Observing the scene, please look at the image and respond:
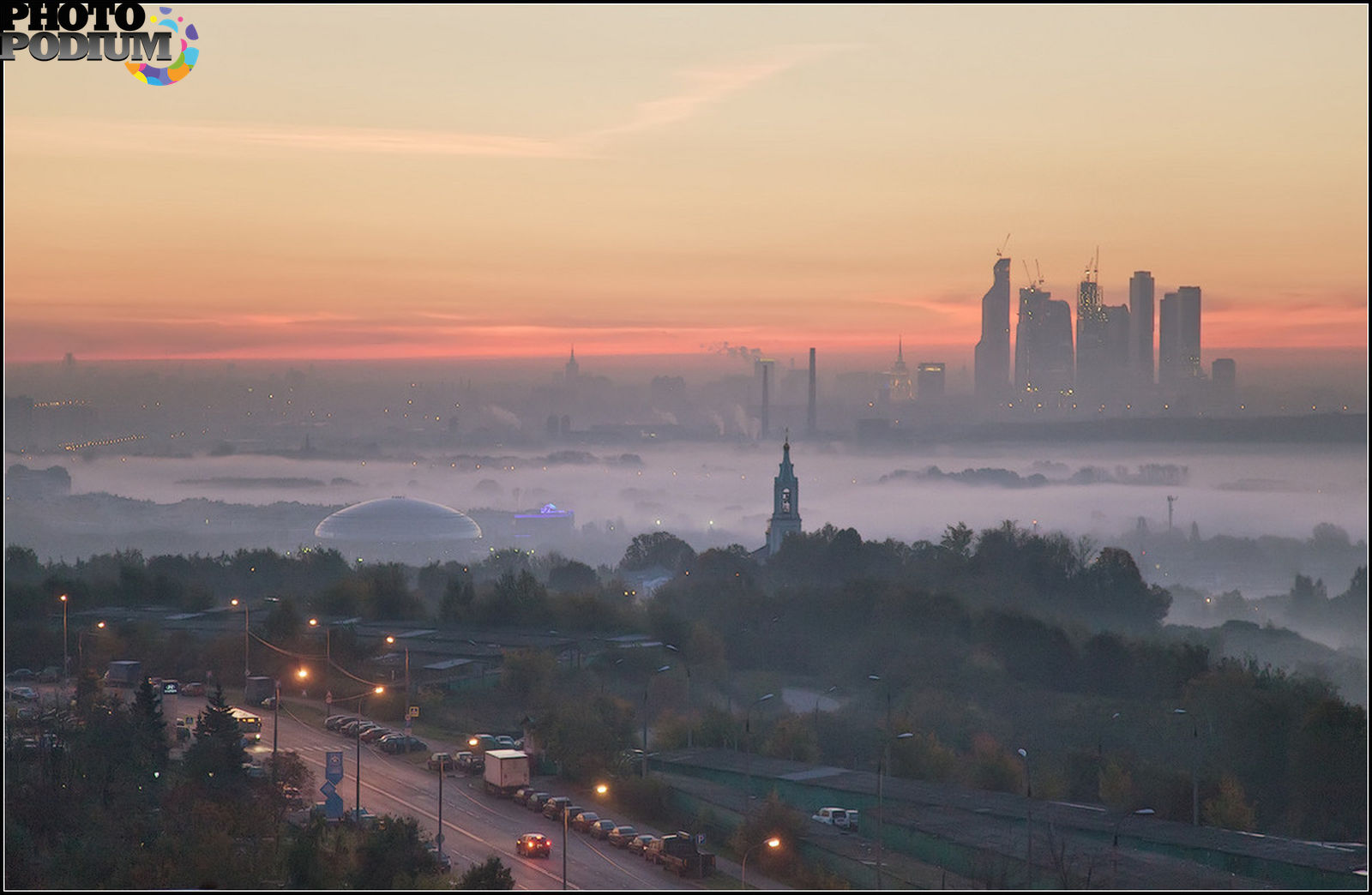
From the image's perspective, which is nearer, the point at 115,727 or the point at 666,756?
the point at 115,727

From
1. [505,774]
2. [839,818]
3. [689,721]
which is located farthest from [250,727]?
[839,818]

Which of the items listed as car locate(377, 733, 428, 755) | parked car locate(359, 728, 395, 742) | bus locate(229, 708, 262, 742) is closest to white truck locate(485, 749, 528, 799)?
car locate(377, 733, 428, 755)

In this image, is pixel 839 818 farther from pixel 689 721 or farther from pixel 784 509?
pixel 784 509

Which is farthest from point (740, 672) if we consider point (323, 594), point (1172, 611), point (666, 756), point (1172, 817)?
point (1172, 611)

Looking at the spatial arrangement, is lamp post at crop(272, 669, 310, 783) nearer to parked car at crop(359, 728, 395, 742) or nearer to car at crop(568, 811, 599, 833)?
parked car at crop(359, 728, 395, 742)

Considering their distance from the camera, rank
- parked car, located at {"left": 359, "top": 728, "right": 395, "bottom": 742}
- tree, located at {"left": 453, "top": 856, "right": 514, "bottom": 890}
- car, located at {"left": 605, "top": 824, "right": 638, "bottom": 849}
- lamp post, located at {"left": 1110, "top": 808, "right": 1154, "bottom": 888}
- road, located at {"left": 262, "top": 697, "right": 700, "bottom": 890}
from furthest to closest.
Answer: parked car, located at {"left": 359, "top": 728, "right": 395, "bottom": 742} → car, located at {"left": 605, "top": 824, "right": 638, "bottom": 849} → road, located at {"left": 262, "top": 697, "right": 700, "bottom": 890} → lamp post, located at {"left": 1110, "top": 808, "right": 1154, "bottom": 888} → tree, located at {"left": 453, "top": 856, "right": 514, "bottom": 890}

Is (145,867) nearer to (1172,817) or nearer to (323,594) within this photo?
(1172,817)

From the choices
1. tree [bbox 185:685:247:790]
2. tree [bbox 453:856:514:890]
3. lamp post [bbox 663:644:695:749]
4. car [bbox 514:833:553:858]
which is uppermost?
tree [bbox 185:685:247:790]

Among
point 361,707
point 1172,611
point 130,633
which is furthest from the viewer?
point 1172,611
